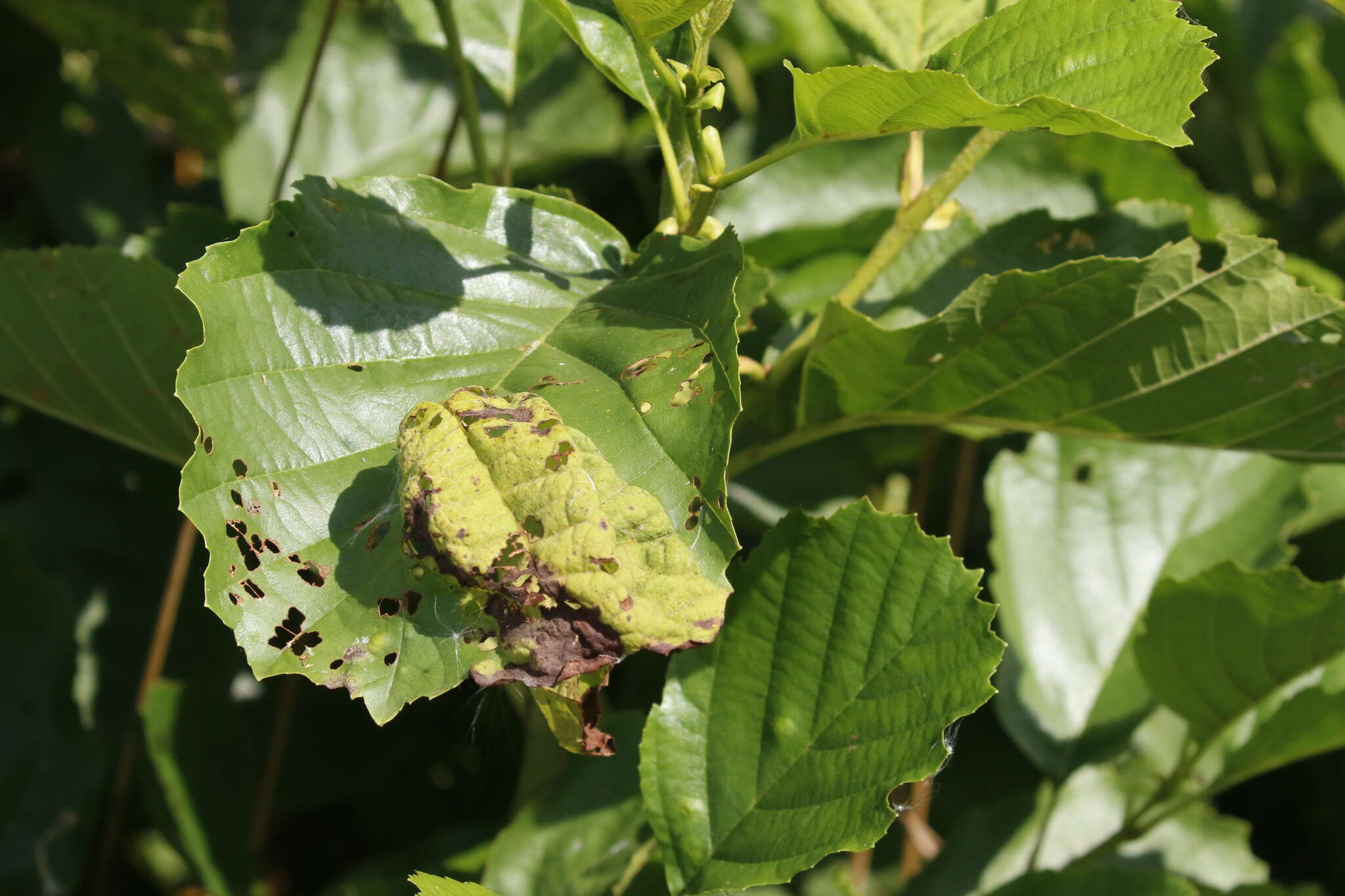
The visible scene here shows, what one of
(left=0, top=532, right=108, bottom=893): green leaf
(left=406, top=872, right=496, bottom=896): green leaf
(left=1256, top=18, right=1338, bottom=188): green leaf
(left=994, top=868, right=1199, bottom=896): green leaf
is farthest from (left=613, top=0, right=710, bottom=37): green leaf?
(left=1256, top=18, right=1338, bottom=188): green leaf

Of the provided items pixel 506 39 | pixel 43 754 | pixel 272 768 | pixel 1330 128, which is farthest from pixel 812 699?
pixel 1330 128

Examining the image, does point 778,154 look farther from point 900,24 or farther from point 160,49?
point 160,49

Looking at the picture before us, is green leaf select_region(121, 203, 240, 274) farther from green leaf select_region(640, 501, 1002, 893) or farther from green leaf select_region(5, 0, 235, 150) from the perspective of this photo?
green leaf select_region(640, 501, 1002, 893)

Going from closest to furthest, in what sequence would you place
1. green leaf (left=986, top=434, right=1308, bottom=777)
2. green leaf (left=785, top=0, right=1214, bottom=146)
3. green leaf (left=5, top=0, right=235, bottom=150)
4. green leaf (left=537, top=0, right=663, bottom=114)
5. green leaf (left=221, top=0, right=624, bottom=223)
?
green leaf (left=785, top=0, right=1214, bottom=146) < green leaf (left=537, top=0, right=663, bottom=114) < green leaf (left=986, top=434, right=1308, bottom=777) < green leaf (left=5, top=0, right=235, bottom=150) < green leaf (left=221, top=0, right=624, bottom=223)

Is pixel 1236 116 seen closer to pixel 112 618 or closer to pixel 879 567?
pixel 879 567

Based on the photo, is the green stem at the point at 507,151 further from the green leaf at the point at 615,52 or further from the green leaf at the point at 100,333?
the green leaf at the point at 100,333

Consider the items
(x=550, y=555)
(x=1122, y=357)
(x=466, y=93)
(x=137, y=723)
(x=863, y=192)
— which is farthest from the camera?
(x=863, y=192)
